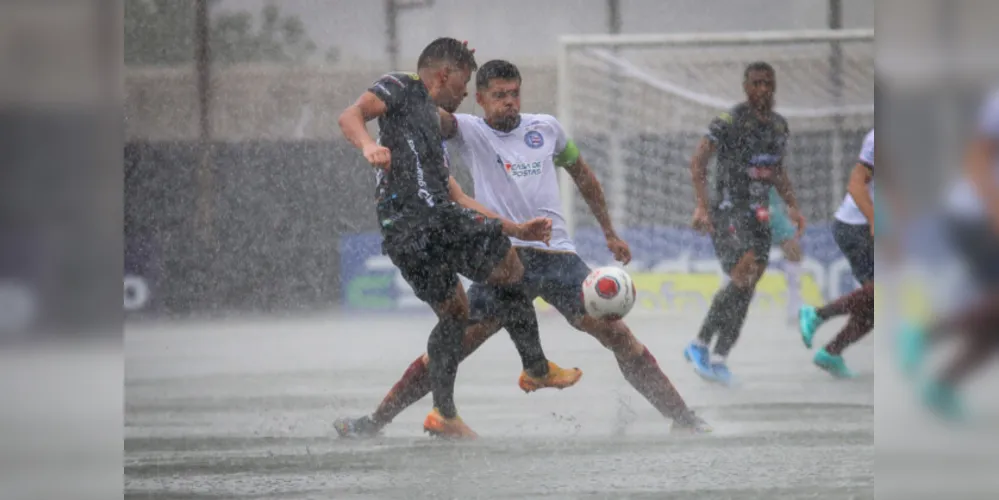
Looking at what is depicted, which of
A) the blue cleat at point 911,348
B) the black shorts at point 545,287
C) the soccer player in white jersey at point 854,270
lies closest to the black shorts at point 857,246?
the soccer player in white jersey at point 854,270

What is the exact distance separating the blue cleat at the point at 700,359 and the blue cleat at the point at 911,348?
0.60 metres

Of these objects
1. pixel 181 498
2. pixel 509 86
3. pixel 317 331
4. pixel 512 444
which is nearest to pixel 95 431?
pixel 181 498

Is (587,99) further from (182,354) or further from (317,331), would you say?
(182,354)

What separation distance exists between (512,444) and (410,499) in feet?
1.21

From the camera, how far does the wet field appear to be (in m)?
4.73

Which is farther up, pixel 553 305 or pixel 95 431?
pixel 553 305

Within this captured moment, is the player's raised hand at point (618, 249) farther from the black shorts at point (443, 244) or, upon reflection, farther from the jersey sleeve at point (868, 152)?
the jersey sleeve at point (868, 152)

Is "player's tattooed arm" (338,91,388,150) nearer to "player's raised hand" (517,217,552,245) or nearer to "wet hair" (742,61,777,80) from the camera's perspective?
"player's raised hand" (517,217,552,245)

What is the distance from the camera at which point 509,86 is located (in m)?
4.79

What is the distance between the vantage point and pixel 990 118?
4.34m

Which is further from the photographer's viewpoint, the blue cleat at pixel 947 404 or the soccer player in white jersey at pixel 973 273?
the blue cleat at pixel 947 404

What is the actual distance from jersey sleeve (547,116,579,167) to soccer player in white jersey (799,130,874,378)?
96 cm

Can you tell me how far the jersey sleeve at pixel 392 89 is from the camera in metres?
4.62

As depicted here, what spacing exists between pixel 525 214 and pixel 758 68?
89 cm
